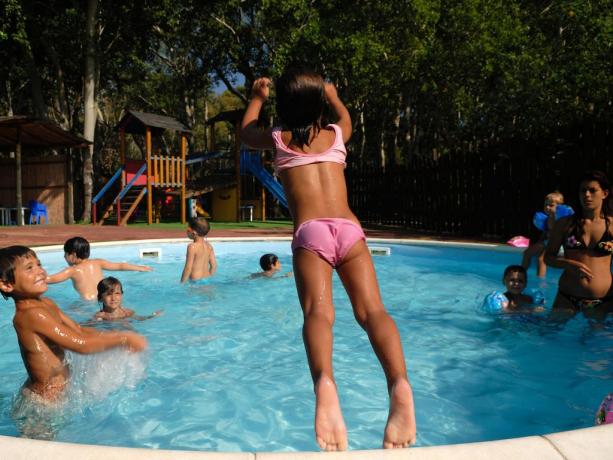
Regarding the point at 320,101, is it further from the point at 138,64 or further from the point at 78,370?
the point at 138,64

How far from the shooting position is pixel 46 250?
30.3 feet

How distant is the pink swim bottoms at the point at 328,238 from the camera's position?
8.19 ft

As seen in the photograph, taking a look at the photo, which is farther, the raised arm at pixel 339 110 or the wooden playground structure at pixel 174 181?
the wooden playground structure at pixel 174 181

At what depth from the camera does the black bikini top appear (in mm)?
4523

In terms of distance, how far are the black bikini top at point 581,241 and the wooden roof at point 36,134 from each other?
17980 mm

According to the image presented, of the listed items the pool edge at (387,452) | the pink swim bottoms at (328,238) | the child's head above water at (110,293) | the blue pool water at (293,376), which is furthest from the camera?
the child's head above water at (110,293)

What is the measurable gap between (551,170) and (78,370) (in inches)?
395

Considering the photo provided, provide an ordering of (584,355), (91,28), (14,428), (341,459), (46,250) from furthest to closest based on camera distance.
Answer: (91,28), (46,250), (584,355), (14,428), (341,459)

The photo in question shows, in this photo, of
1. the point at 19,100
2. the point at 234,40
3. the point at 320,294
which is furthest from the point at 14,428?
the point at 19,100

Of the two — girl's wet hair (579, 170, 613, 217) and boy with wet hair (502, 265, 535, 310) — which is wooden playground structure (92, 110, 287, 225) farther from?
girl's wet hair (579, 170, 613, 217)

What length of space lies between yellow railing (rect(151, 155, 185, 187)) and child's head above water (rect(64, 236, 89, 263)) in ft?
46.8

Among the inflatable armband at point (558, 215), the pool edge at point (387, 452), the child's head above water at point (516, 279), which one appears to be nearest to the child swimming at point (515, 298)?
the child's head above water at point (516, 279)

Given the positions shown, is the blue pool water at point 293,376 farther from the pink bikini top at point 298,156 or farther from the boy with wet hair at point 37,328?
the pink bikini top at point 298,156

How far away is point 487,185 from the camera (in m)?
12.9
